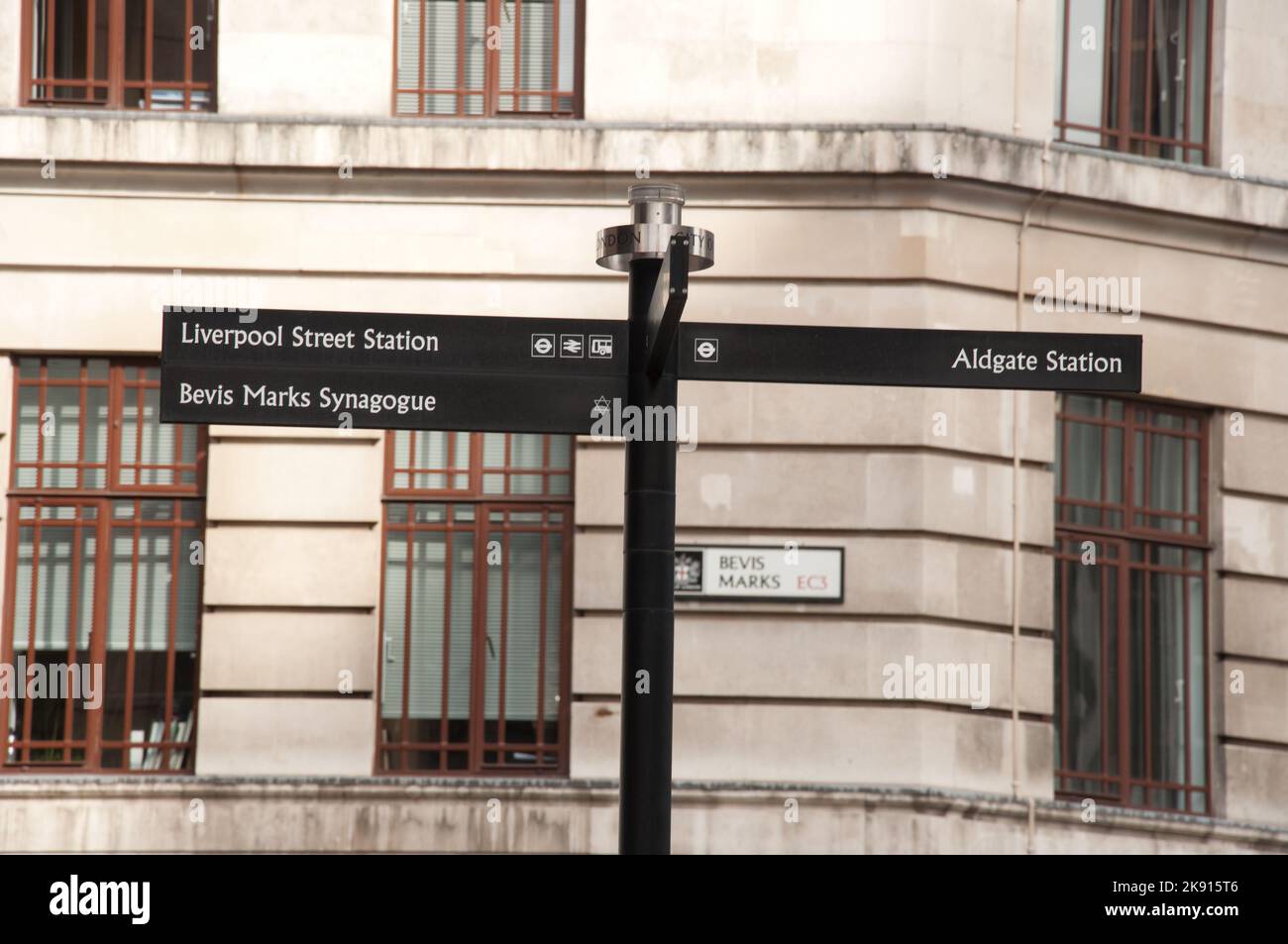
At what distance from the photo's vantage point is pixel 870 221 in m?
13.9

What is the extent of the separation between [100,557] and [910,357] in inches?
319

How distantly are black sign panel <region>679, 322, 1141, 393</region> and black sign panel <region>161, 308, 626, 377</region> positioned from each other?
405 mm

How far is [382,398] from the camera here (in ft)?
24.5

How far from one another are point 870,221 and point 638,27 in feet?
7.21

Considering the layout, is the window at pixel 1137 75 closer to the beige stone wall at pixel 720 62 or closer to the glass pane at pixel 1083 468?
the beige stone wall at pixel 720 62

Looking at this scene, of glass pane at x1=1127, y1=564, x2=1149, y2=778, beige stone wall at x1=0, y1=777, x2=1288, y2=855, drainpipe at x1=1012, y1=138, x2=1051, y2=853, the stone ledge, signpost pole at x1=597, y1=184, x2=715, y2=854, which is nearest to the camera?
signpost pole at x1=597, y1=184, x2=715, y2=854

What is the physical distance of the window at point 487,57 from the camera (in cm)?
1441

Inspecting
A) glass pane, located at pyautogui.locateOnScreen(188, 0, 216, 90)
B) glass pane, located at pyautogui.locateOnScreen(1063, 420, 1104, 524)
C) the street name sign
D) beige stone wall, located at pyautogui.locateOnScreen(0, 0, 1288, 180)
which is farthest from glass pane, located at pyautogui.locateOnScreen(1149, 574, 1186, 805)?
glass pane, located at pyautogui.locateOnScreen(188, 0, 216, 90)

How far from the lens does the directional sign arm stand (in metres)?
6.73

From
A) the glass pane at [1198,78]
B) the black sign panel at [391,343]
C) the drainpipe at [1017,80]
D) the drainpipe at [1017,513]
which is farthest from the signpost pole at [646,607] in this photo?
the glass pane at [1198,78]

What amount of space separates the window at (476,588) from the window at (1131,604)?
3.71 metres

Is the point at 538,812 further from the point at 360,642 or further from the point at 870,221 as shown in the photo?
the point at 870,221

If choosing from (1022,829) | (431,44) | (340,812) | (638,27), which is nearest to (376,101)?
(431,44)

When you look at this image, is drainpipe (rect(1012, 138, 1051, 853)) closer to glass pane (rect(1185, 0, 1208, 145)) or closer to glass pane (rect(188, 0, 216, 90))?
glass pane (rect(1185, 0, 1208, 145))
